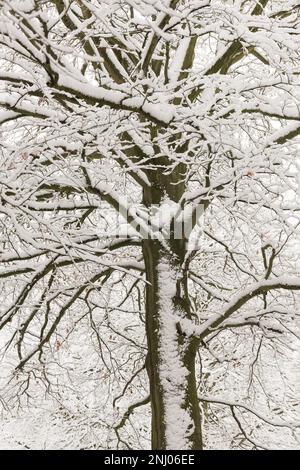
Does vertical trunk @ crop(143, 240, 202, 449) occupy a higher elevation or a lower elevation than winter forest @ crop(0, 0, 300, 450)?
lower

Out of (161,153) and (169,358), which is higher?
(161,153)

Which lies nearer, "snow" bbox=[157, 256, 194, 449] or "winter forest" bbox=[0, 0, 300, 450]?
"winter forest" bbox=[0, 0, 300, 450]

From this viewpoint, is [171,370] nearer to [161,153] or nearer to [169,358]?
[169,358]

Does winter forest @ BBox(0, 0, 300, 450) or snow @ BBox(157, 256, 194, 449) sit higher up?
winter forest @ BBox(0, 0, 300, 450)

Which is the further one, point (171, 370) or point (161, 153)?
point (171, 370)

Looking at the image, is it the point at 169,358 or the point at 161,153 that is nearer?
the point at 161,153

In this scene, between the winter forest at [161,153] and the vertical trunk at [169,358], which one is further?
the vertical trunk at [169,358]

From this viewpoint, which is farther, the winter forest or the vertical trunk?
the vertical trunk

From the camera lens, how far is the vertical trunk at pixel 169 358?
437 centimetres

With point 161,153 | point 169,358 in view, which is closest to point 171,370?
point 169,358

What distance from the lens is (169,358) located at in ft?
15.0

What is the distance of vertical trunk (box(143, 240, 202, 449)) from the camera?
4.37 meters

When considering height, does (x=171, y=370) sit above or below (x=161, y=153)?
below
